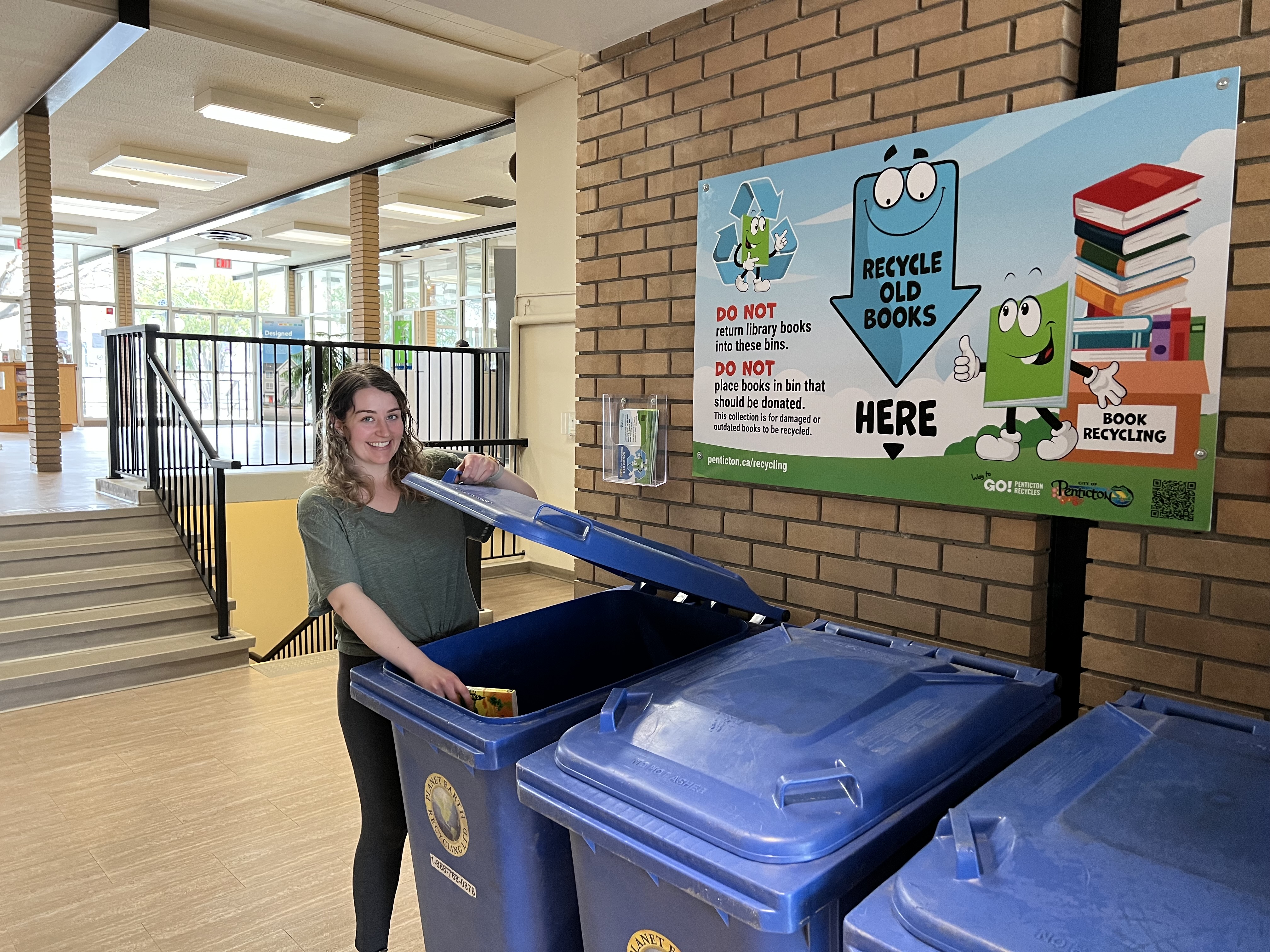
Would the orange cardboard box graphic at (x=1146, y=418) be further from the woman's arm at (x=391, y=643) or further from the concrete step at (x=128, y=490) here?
the concrete step at (x=128, y=490)

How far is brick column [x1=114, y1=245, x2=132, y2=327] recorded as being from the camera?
53.3ft

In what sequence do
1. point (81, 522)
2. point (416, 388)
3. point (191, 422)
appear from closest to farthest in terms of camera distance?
Answer: point (191, 422), point (81, 522), point (416, 388)

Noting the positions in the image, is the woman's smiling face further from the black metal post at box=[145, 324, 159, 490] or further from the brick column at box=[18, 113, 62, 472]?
the brick column at box=[18, 113, 62, 472]

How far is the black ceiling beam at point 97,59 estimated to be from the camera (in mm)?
5723

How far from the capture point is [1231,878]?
89cm

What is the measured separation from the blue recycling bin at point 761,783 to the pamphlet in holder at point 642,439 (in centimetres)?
91

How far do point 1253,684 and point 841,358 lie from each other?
0.97 metres

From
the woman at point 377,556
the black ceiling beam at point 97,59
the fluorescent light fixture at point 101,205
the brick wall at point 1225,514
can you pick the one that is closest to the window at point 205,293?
the fluorescent light fixture at point 101,205

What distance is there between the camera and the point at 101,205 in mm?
11773

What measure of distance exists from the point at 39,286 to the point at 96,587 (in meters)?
4.70

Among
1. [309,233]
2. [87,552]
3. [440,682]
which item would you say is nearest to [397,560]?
[440,682]

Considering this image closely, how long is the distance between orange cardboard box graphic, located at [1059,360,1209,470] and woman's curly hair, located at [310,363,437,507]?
1.39m

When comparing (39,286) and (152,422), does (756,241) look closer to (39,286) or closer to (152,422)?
(152,422)

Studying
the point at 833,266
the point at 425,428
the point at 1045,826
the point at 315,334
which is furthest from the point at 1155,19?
the point at 315,334
